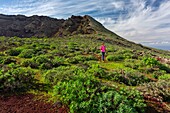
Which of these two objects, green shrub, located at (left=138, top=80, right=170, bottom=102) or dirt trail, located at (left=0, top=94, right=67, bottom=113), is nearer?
dirt trail, located at (left=0, top=94, right=67, bottom=113)

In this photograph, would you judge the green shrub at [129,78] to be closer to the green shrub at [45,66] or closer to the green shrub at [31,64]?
the green shrub at [45,66]

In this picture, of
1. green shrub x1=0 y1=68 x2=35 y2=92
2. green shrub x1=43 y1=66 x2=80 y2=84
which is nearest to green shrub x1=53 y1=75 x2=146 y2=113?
green shrub x1=43 y1=66 x2=80 y2=84

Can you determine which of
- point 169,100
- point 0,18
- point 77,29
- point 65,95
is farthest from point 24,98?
point 0,18

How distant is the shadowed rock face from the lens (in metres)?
67.7

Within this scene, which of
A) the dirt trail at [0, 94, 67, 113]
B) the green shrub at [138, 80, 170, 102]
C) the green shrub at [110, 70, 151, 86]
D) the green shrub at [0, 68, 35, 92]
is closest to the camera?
the dirt trail at [0, 94, 67, 113]

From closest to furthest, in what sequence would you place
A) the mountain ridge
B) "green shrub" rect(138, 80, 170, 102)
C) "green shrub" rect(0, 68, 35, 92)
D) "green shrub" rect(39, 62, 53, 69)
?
1. "green shrub" rect(138, 80, 170, 102)
2. "green shrub" rect(0, 68, 35, 92)
3. "green shrub" rect(39, 62, 53, 69)
4. the mountain ridge

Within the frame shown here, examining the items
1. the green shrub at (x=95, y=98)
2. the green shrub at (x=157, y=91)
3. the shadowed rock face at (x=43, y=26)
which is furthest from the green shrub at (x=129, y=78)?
the shadowed rock face at (x=43, y=26)

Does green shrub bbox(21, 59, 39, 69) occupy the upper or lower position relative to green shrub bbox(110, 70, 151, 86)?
upper

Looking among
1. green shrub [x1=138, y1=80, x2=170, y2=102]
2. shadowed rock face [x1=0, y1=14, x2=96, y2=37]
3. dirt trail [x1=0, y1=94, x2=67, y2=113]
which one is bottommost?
dirt trail [x1=0, y1=94, x2=67, y2=113]

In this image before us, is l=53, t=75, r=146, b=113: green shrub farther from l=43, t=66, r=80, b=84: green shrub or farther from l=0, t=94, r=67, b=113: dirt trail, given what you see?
l=43, t=66, r=80, b=84: green shrub

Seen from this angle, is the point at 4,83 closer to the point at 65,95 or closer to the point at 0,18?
the point at 65,95

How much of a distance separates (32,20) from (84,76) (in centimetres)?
7917

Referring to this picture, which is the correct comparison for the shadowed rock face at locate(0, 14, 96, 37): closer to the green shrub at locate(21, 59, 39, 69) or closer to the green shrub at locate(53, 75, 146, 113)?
the green shrub at locate(21, 59, 39, 69)

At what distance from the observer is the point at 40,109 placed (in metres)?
7.61
